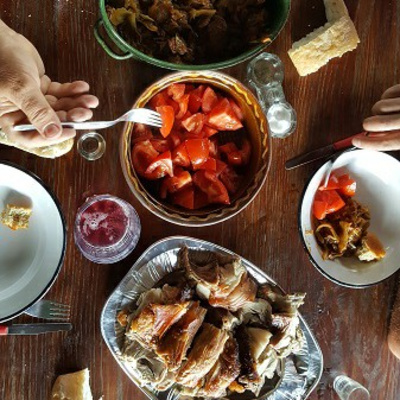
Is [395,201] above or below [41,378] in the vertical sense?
above

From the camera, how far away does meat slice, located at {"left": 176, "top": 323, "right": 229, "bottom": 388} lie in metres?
1.41

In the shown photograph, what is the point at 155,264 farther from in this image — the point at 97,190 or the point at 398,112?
the point at 398,112

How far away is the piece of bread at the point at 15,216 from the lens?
4.90 ft

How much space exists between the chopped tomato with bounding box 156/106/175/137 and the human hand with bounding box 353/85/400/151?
0.51 metres

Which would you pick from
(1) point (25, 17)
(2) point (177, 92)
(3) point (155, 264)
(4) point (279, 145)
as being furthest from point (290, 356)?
(1) point (25, 17)

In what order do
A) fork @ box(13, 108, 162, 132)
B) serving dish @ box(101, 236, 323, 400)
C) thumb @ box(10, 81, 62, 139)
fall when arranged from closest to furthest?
1. thumb @ box(10, 81, 62, 139)
2. fork @ box(13, 108, 162, 132)
3. serving dish @ box(101, 236, 323, 400)

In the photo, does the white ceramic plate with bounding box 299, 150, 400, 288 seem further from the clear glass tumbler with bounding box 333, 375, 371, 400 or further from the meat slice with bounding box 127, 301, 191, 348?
the meat slice with bounding box 127, 301, 191, 348

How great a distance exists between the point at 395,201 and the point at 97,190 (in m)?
0.88

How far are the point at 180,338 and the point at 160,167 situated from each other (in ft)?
1.50

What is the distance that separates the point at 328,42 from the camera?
1.54m

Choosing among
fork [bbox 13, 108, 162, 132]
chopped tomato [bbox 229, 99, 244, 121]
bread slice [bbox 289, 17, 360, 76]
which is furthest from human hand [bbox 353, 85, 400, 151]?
fork [bbox 13, 108, 162, 132]

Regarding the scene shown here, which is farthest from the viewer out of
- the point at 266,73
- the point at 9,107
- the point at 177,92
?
the point at 266,73

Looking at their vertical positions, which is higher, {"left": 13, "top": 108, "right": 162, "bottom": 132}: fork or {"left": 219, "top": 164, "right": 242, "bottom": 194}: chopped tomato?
{"left": 13, "top": 108, "right": 162, "bottom": 132}: fork

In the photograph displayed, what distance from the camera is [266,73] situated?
1568 mm
